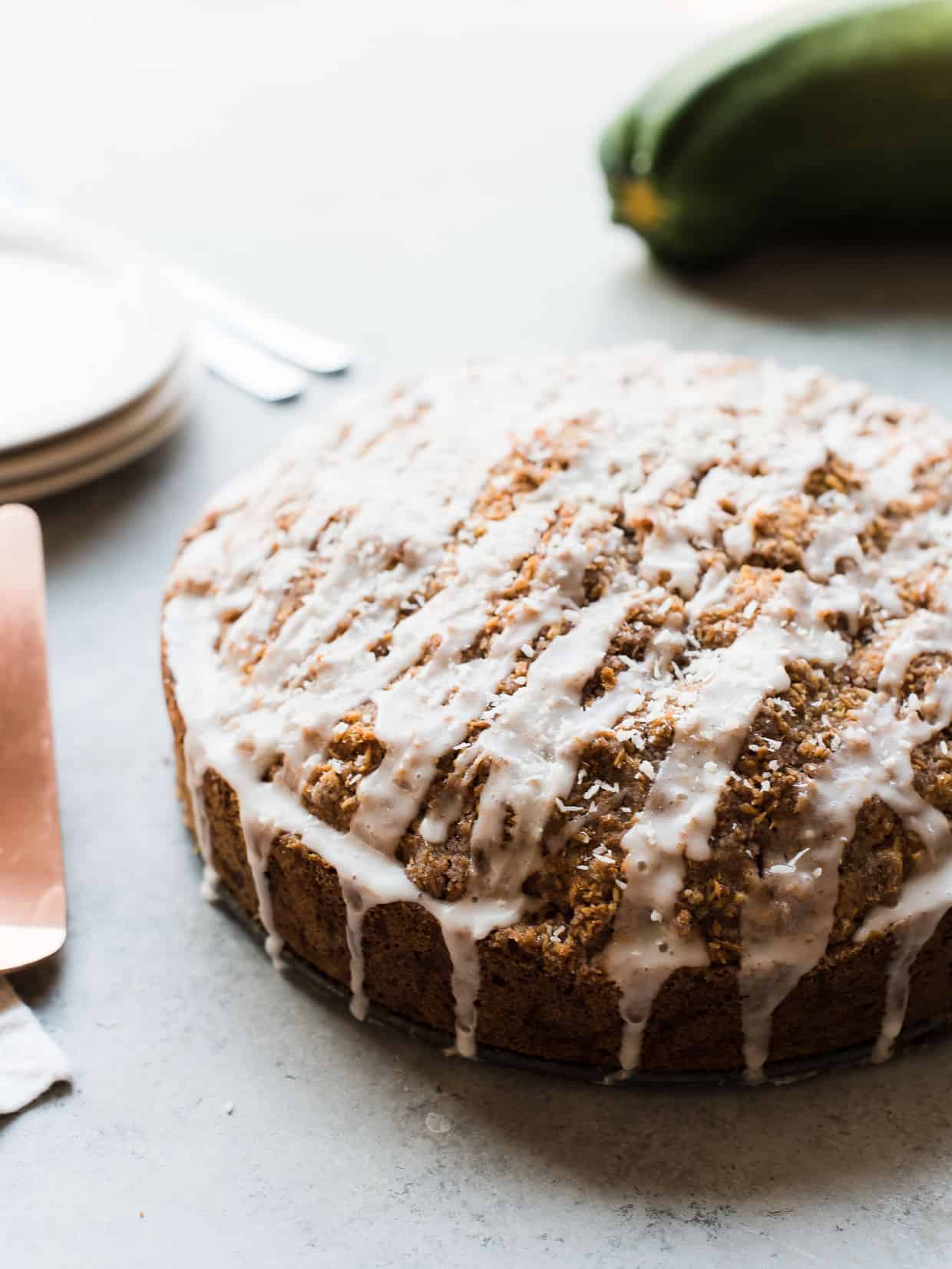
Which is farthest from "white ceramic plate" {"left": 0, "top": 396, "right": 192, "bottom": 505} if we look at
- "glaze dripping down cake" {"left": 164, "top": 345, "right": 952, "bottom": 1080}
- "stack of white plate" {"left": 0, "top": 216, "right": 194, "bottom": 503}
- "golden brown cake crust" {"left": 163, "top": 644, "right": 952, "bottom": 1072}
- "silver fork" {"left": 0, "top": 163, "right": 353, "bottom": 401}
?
"golden brown cake crust" {"left": 163, "top": 644, "right": 952, "bottom": 1072}

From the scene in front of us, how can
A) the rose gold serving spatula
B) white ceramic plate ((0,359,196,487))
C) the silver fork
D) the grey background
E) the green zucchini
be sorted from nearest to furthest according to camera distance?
the grey background < the rose gold serving spatula < white ceramic plate ((0,359,196,487)) < the silver fork < the green zucchini

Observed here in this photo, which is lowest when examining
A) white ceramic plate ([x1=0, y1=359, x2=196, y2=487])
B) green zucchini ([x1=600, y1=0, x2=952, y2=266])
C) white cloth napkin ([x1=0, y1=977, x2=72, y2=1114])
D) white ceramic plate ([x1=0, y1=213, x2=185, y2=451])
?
white cloth napkin ([x1=0, y1=977, x2=72, y2=1114])

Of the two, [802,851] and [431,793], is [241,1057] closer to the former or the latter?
[431,793]

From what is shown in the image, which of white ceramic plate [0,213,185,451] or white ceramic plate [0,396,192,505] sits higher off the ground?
white ceramic plate [0,213,185,451]

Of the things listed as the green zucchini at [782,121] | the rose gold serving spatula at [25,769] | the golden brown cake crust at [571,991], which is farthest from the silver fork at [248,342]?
the golden brown cake crust at [571,991]

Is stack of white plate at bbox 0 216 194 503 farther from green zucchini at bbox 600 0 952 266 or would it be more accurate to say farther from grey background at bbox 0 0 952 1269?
green zucchini at bbox 600 0 952 266

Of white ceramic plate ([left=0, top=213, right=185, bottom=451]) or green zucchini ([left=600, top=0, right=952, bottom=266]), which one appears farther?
green zucchini ([left=600, top=0, right=952, bottom=266])
